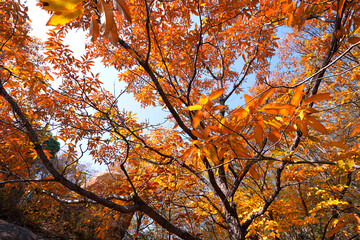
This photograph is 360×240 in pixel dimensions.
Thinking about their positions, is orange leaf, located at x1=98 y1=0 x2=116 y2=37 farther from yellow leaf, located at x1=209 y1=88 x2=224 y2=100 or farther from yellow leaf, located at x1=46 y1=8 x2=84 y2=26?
yellow leaf, located at x1=209 y1=88 x2=224 y2=100

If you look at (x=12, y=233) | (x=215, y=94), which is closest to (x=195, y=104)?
(x=215, y=94)

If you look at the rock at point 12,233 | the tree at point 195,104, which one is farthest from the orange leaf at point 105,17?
the rock at point 12,233

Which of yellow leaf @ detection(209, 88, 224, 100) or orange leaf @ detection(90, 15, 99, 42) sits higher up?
yellow leaf @ detection(209, 88, 224, 100)

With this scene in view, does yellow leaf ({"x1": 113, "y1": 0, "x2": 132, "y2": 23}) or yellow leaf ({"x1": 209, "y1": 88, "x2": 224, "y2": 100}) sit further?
yellow leaf ({"x1": 209, "y1": 88, "x2": 224, "y2": 100})

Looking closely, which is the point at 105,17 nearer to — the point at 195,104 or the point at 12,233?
the point at 195,104

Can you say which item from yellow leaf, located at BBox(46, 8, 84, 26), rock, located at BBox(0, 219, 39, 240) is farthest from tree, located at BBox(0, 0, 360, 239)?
rock, located at BBox(0, 219, 39, 240)

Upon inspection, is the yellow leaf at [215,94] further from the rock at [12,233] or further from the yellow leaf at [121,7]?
the rock at [12,233]

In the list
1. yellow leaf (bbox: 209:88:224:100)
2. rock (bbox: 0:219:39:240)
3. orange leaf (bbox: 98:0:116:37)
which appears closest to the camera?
orange leaf (bbox: 98:0:116:37)

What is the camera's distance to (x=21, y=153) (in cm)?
253

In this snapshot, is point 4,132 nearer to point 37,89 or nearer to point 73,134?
point 73,134

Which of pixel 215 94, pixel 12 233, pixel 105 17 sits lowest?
pixel 12 233

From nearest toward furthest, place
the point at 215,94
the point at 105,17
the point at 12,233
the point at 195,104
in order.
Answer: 1. the point at 105,17
2. the point at 215,94
3. the point at 195,104
4. the point at 12,233

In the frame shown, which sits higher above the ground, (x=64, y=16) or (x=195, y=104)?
(x=195, y=104)

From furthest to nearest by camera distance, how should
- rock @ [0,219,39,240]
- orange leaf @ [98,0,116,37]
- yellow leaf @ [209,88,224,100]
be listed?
rock @ [0,219,39,240] < yellow leaf @ [209,88,224,100] < orange leaf @ [98,0,116,37]
